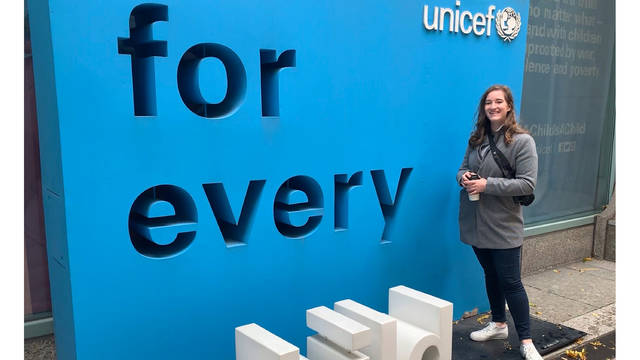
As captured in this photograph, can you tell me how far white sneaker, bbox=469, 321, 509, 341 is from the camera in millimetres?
4200

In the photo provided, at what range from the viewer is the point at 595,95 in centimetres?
660

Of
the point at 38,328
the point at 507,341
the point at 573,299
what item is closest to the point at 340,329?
the point at 507,341

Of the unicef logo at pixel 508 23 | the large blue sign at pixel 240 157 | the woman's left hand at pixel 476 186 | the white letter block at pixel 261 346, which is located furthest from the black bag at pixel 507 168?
the white letter block at pixel 261 346

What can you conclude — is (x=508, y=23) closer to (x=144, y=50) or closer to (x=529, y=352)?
(x=529, y=352)

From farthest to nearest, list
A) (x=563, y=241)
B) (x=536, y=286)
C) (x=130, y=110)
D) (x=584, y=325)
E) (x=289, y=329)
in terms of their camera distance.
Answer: (x=563, y=241), (x=536, y=286), (x=584, y=325), (x=289, y=329), (x=130, y=110)

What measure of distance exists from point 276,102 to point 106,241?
4.46 feet

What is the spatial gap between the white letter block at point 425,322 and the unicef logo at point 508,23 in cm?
247

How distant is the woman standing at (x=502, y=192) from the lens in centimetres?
362

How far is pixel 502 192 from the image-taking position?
360cm

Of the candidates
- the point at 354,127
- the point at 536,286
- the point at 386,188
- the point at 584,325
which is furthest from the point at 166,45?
the point at 536,286

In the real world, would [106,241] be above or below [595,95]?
below

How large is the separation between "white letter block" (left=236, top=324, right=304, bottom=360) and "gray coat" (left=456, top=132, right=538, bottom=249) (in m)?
1.76

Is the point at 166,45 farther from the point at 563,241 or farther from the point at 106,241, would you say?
the point at 563,241

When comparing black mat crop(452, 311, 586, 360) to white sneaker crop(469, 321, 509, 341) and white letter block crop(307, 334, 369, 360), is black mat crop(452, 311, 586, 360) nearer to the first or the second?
white sneaker crop(469, 321, 509, 341)
